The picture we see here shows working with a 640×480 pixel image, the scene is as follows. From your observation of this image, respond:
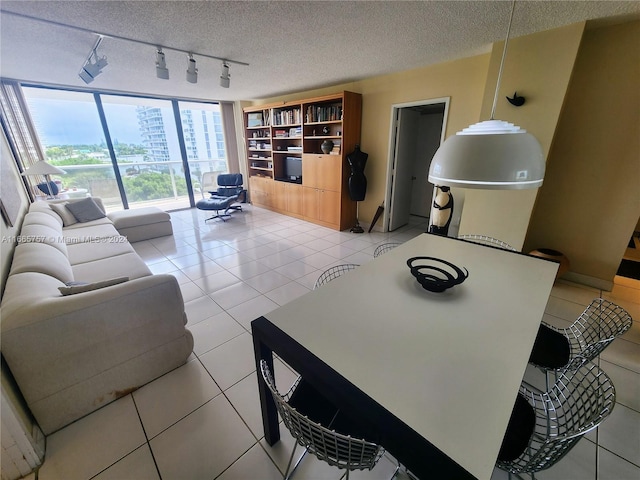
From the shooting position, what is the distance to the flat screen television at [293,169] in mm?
5445

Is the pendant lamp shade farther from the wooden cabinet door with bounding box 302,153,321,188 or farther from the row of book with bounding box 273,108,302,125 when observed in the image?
the row of book with bounding box 273,108,302,125

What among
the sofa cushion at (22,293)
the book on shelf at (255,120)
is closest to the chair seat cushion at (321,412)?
the sofa cushion at (22,293)

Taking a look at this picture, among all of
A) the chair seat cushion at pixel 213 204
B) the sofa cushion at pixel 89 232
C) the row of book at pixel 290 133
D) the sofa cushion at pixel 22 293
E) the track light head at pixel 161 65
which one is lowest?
the chair seat cushion at pixel 213 204

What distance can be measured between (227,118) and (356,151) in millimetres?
3824

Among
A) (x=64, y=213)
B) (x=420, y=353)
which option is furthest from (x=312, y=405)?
(x=64, y=213)

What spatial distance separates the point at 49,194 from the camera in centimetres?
423

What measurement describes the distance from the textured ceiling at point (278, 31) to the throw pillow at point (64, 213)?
5.70 feet

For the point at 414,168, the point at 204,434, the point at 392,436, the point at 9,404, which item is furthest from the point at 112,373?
the point at 414,168

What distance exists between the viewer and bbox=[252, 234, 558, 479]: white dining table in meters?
0.74

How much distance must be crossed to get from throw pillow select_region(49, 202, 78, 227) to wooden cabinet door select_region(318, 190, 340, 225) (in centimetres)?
375

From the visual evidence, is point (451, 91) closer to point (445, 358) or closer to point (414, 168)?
point (414, 168)

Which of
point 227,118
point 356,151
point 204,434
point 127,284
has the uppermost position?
point 227,118

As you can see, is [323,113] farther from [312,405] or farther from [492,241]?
[312,405]

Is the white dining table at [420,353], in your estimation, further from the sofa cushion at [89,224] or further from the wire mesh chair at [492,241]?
the sofa cushion at [89,224]
